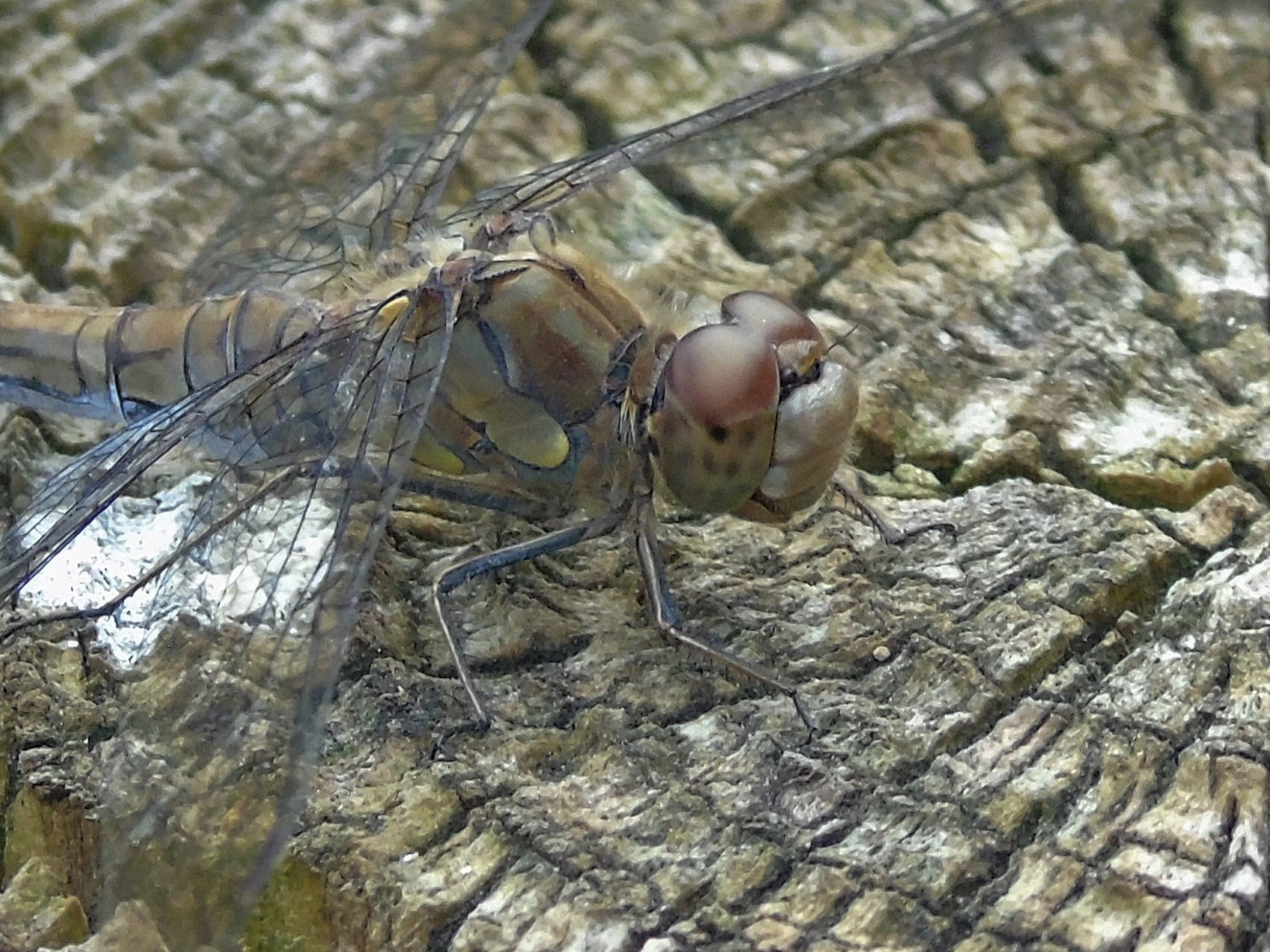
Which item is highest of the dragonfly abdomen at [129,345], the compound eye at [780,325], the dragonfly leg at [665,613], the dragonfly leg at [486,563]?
the dragonfly abdomen at [129,345]

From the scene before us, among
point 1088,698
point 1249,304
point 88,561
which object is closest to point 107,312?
point 88,561

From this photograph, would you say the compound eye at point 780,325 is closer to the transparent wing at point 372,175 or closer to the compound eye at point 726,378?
the compound eye at point 726,378

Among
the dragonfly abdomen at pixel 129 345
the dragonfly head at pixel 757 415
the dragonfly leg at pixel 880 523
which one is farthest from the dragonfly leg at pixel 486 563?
the dragonfly abdomen at pixel 129 345

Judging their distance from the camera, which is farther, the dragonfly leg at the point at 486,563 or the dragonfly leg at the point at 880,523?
the dragonfly leg at the point at 880,523

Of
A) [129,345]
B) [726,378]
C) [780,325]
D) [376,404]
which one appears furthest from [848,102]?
[129,345]

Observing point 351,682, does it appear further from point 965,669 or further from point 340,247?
point 340,247

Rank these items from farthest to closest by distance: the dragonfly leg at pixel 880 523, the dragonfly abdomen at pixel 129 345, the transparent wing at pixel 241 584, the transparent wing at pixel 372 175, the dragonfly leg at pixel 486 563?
1. the transparent wing at pixel 372 175
2. the dragonfly abdomen at pixel 129 345
3. the dragonfly leg at pixel 880 523
4. the dragonfly leg at pixel 486 563
5. the transparent wing at pixel 241 584
